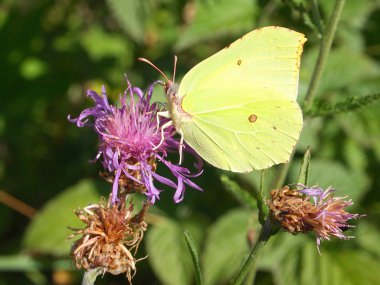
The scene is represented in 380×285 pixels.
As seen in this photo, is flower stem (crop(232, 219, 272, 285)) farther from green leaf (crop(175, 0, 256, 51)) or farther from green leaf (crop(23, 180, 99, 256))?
green leaf (crop(175, 0, 256, 51))

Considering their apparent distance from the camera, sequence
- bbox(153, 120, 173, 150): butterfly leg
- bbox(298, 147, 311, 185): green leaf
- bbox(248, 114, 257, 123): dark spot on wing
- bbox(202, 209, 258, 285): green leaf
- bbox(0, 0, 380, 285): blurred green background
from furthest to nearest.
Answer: bbox(0, 0, 380, 285): blurred green background, bbox(202, 209, 258, 285): green leaf, bbox(248, 114, 257, 123): dark spot on wing, bbox(153, 120, 173, 150): butterfly leg, bbox(298, 147, 311, 185): green leaf

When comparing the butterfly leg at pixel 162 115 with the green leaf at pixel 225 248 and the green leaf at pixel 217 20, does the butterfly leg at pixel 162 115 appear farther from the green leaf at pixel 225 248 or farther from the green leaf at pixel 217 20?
the green leaf at pixel 217 20

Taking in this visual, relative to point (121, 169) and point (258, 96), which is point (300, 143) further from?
point (121, 169)

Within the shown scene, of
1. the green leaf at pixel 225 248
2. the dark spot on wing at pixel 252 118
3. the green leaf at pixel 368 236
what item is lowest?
the green leaf at pixel 368 236

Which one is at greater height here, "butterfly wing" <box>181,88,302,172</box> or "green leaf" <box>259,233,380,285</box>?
"butterfly wing" <box>181,88,302,172</box>

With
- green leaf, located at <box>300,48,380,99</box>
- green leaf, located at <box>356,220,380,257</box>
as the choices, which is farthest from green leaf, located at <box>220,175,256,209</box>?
green leaf, located at <box>300,48,380,99</box>

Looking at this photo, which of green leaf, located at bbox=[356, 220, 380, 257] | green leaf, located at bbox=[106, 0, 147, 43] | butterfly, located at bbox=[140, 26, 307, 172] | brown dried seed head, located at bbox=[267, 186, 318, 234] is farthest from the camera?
green leaf, located at bbox=[356, 220, 380, 257]

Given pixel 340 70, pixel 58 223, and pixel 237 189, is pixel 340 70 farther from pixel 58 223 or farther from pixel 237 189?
pixel 58 223

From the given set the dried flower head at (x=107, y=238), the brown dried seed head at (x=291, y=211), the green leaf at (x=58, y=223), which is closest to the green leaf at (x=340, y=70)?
the green leaf at (x=58, y=223)
